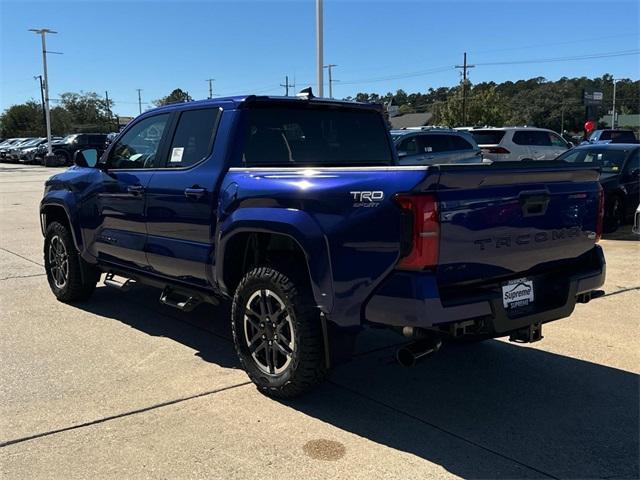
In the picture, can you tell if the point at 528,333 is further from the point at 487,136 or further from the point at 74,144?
the point at 74,144

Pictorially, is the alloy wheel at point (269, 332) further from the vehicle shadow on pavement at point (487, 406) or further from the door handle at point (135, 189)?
the door handle at point (135, 189)

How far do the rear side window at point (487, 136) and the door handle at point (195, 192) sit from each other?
15.2 m

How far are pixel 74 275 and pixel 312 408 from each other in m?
3.51

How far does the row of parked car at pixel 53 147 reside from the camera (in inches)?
1500

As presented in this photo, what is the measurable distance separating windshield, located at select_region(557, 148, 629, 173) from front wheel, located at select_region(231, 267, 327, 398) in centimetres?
883

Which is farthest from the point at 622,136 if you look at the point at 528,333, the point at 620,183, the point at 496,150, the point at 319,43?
the point at 528,333

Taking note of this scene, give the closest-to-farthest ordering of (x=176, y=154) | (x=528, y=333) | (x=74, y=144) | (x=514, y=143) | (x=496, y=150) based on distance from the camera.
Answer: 1. (x=528, y=333)
2. (x=176, y=154)
3. (x=496, y=150)
4. (x=514, y=143)
5. (x=74, y=144)

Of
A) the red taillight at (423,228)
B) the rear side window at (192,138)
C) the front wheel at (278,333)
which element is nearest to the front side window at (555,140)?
the rear side window at (192,138)

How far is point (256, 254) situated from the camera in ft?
14.2

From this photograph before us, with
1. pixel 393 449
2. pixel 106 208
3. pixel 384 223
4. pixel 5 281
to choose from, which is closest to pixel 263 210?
pixel 384 223

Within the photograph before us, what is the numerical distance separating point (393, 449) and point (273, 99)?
2668mm

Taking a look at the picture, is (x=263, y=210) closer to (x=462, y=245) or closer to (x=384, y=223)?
(x=384, y=223)

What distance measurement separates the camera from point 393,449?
134 inches

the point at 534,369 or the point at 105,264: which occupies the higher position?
the point at 105,264
